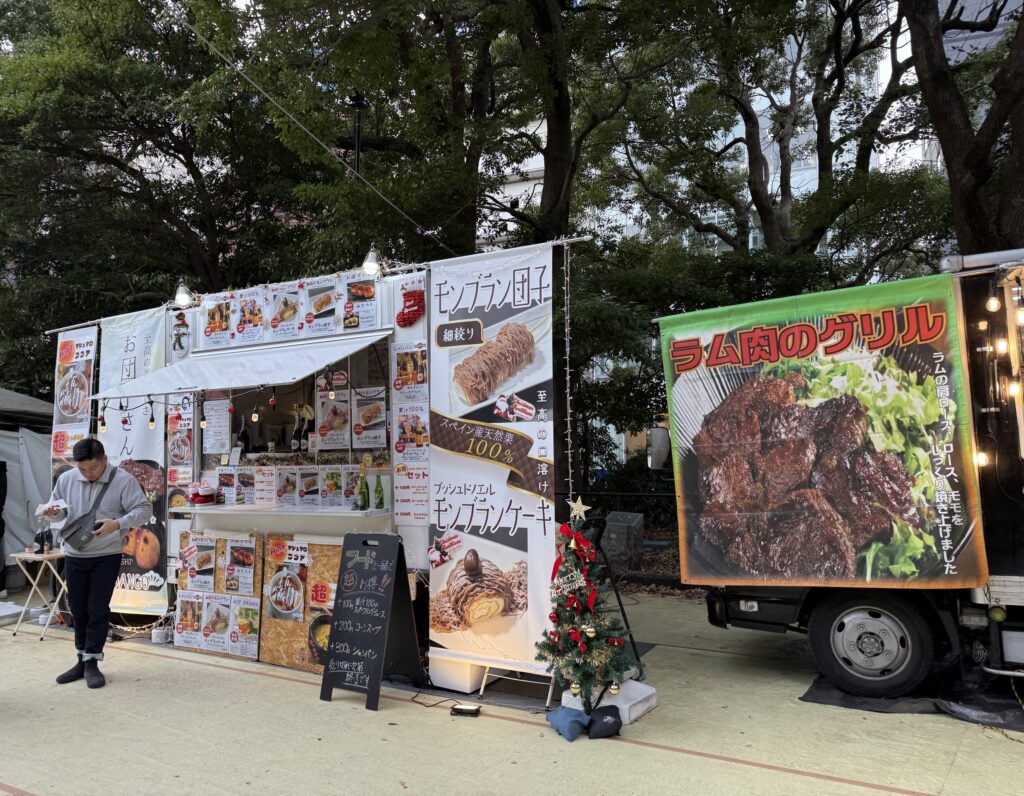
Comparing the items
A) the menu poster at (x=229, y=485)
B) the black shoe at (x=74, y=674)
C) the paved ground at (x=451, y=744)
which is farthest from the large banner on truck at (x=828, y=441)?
the black shoe at (x=74, y=674)

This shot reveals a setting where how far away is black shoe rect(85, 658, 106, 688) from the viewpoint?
5854 mm

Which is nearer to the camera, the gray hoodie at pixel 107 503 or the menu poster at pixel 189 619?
the gray hoodie at pixel 107 503

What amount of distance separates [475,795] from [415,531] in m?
2.30

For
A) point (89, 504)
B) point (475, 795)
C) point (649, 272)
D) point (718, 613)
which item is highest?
point (649, 272)

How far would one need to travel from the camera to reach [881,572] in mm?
5004

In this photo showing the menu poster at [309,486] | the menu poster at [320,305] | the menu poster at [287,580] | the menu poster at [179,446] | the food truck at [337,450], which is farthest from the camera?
the menu poster at [179,446]

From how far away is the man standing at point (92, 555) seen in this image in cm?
594

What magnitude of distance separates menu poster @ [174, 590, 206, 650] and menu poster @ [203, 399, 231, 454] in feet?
4.66

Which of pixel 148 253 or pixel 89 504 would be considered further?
pixel 148 253

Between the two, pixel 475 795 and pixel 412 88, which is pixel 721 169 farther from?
pixel 475 795

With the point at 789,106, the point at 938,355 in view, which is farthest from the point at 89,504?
the point at 789,106

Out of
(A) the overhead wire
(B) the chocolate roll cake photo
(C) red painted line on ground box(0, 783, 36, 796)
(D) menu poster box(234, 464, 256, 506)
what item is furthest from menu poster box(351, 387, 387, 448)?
(C) red painted line on ground box(0, 783, 36, 796)

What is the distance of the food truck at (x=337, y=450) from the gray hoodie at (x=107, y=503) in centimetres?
65

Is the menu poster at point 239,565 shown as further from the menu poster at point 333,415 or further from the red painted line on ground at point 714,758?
the menu poster at point 333,415
